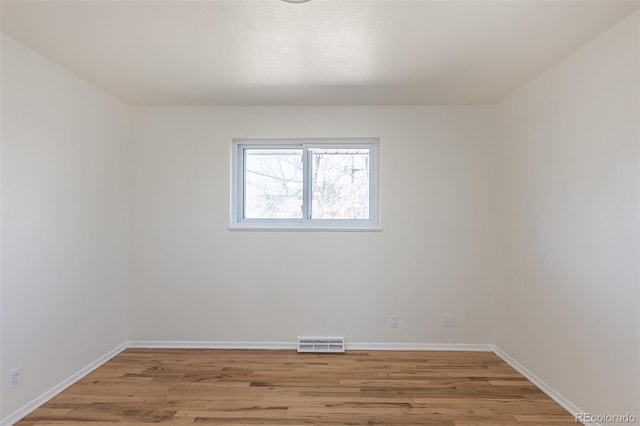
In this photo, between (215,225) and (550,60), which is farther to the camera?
(215,225)

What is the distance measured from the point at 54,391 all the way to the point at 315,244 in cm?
223

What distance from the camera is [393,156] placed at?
10.4ft

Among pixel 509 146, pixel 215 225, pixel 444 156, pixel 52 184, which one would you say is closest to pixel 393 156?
pixel 444 156

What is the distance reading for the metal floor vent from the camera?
3.07 metres

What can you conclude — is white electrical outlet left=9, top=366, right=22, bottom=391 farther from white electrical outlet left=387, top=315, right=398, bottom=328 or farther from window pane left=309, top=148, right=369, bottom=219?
white electrical outlet left=387, top=315, right=398, bottom=328

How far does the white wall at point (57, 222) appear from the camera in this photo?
79.4 inches

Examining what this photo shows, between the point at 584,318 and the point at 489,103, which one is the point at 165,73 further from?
the point at 584,318

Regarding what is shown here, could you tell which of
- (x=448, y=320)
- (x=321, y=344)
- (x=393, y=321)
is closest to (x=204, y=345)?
(x=321, y=344)

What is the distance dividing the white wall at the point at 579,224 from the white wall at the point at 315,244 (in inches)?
16.3

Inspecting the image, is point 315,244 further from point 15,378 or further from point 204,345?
point 15,378

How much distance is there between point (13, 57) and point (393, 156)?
2861 mm

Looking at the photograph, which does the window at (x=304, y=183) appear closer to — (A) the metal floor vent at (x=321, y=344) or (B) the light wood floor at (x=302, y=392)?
(A) the metal floor vent at (x=321, y=344)

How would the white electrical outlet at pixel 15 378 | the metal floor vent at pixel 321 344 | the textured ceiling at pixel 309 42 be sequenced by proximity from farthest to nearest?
the metal floor vent at pixel 321 344 < the white electrical outlet at pixel 15 378 < the textured ceiling at pixel 309 42

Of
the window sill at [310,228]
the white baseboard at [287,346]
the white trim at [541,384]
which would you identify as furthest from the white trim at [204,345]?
the white trim at [541,384]
